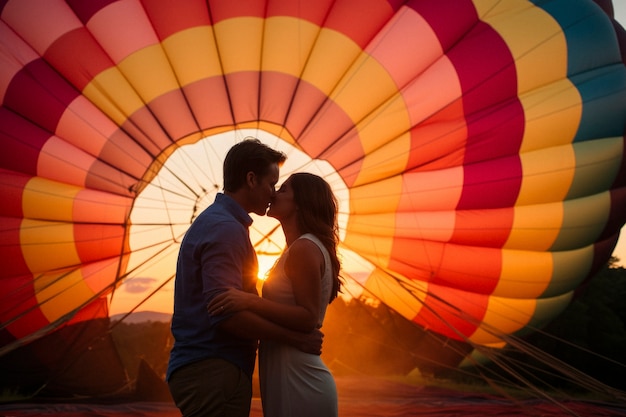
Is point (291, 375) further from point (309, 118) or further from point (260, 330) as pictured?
point (309, 118)

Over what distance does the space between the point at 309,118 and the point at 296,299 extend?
255cm

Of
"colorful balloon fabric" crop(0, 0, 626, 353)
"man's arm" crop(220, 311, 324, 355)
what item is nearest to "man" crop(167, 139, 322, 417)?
"man's arm" crop(220, 311, 324, 355)

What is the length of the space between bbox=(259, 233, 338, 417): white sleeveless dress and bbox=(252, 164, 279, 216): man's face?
17 cm

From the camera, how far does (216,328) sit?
1.51 m

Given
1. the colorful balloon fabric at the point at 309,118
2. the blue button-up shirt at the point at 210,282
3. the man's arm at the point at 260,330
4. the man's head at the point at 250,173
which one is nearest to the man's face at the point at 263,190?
the man's head at the point at 250,173

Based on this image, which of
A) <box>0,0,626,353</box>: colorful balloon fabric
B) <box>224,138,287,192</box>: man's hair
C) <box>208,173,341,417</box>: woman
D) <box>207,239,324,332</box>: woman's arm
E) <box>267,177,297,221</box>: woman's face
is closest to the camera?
<box>207,239,324,332</box>: woman's arm

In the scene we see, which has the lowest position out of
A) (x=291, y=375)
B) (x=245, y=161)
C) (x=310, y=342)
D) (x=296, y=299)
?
(x=291, y=375)

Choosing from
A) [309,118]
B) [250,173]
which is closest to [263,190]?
[250,173]

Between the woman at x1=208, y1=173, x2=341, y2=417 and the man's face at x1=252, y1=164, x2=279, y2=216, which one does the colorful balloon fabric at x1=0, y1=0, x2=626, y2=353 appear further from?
the man's face at x1=252, y1=164, x2=279, y2=216

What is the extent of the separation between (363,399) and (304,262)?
4.37 m

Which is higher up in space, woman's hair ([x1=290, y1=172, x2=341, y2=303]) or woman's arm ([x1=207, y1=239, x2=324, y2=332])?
woman's hair ([x1=290, y1=172, x2=341, y2=303])

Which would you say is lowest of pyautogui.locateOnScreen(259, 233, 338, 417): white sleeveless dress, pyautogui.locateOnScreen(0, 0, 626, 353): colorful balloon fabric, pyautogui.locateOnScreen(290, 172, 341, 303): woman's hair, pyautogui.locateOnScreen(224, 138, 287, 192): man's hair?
pyautogui.locateOnScreen(259, 233, 338, 417): white sleeveless dress

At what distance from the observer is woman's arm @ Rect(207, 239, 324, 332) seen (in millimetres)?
1432

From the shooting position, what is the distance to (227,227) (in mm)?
1519
